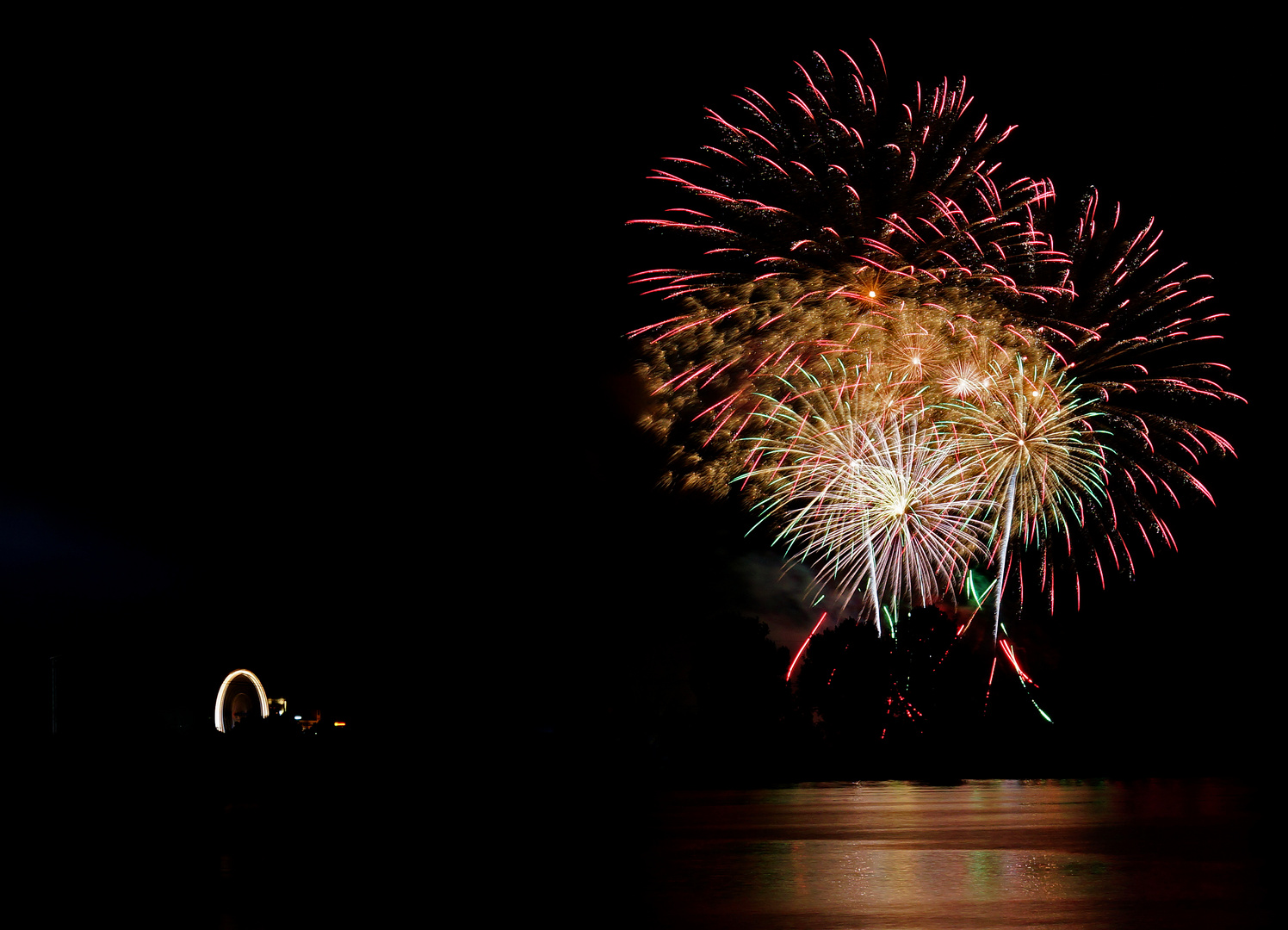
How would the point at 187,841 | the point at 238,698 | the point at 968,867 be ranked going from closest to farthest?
the point at 968,867 < the point at 187,841 < the point at 238,698

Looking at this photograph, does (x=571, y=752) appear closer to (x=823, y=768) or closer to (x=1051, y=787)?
(x=1051, y=787)

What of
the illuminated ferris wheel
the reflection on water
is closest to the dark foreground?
the reflection on water

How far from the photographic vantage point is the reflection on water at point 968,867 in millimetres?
9188

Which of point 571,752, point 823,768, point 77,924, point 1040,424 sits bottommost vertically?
point 823,768

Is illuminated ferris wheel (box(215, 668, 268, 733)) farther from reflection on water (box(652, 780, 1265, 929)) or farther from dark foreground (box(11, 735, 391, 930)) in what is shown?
reflection on water (box(652, 780, 1265, 929))

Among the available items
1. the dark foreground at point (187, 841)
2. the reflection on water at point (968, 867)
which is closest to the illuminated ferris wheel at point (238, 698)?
the dark foreground at point (187, 841)

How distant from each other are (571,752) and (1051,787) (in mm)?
13328

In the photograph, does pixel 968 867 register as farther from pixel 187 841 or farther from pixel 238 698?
pixel 238 698

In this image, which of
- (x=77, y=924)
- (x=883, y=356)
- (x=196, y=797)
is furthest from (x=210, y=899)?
(x=883, y=356)

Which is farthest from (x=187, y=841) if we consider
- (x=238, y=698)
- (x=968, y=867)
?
(x=238, y=698)

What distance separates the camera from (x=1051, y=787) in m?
33.2

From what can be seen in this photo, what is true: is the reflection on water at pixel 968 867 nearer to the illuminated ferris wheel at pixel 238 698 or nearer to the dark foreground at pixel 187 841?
the dark foreground at pixel 187 841

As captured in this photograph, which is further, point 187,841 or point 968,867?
point 187,841

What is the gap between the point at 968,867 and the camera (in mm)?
12250
